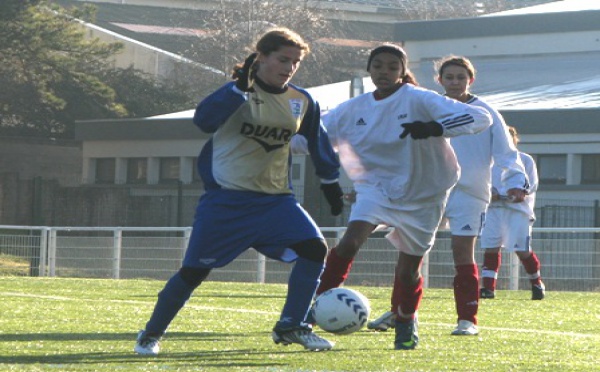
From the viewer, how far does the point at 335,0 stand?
82375 millimetres

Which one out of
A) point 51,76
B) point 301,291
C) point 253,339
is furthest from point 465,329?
point 51,76

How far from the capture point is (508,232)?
54.4 feet

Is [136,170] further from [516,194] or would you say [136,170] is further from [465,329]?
[465,329]

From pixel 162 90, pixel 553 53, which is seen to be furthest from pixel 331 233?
pixel 162 90

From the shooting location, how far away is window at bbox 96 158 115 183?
140 ft

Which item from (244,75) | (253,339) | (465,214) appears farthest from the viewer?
(465,214)

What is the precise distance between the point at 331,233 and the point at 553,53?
2014 centimetres

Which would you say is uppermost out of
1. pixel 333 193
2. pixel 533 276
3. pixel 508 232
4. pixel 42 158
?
pixel 42 158

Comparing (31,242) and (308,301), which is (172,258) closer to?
(31,242)

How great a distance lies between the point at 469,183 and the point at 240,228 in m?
2.89

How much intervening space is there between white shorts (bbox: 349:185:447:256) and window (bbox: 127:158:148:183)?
3291 centimetres

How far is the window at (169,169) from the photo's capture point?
134 feet

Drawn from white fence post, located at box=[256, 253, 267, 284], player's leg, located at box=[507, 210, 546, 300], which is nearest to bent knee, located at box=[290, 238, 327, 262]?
player's leg, located at box=[507, 210, 546, 300]

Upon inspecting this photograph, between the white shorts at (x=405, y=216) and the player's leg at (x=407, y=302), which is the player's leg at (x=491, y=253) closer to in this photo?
the player's leg at (x=407, y=302)
